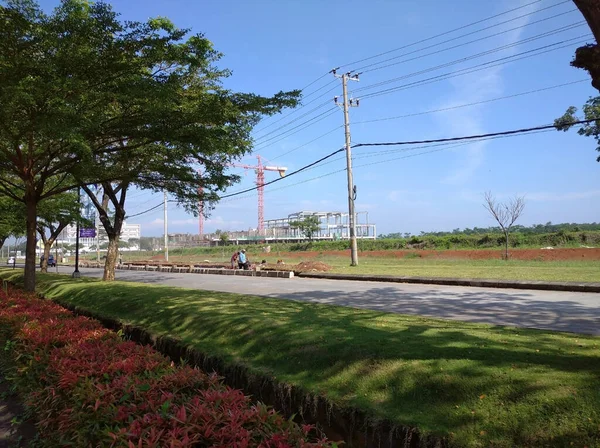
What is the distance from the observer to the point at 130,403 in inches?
121

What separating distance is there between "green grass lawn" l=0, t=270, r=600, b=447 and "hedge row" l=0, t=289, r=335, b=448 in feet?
2.43

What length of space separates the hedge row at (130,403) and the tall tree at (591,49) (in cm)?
302

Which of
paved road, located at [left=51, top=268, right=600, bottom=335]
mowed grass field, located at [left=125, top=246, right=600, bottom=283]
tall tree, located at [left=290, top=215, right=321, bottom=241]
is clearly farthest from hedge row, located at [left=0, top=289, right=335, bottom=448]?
tall tree, located at [left=290, top=215, right=321, bottom=241]

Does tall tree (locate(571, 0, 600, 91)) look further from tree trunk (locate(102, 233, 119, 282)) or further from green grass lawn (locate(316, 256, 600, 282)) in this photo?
tree trunk (locate(102, 233, 119, 282))

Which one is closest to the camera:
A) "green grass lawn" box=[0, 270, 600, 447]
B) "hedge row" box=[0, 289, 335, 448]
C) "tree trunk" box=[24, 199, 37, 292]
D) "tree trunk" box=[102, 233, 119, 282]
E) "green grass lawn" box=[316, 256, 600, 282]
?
"hedge row" box=[0, 289, 335, 448]

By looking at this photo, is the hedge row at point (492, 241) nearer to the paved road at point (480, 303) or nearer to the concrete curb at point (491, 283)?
the concrete curb at point (491, 283)

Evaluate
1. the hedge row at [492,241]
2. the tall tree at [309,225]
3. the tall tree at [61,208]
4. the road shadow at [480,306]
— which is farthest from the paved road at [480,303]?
the tall tree at [309,225]

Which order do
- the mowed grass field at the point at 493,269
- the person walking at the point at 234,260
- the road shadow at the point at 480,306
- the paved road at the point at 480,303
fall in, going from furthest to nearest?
the person walking at the point at 234,260 → the mowed grass field at the point at 493,269 → the paved road at the point at 480,303 → the road shadow at the point at 480,306

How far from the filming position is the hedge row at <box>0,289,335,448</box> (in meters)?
2.53

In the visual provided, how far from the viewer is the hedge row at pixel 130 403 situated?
253 centimetres

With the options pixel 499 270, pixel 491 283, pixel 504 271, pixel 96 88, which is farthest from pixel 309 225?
pixel 96 88

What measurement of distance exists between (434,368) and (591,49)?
266cm

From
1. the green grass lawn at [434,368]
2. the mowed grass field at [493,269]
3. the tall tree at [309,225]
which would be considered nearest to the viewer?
the green grass lawn at [434,368]

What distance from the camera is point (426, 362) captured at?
394cm
